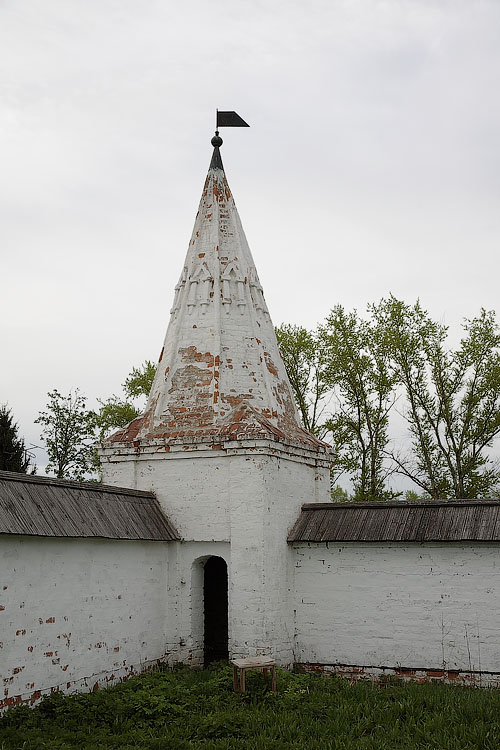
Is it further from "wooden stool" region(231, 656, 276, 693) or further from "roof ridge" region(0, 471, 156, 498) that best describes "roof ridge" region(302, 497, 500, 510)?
"wooden stool" region(231, 656, 276, 693)

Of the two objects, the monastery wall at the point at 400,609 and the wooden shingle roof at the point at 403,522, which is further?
the wooden shingle roof at the point at 403,522

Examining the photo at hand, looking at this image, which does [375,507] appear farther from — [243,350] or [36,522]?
[36,522]

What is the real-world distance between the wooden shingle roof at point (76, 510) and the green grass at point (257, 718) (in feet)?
7.09

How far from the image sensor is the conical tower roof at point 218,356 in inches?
545

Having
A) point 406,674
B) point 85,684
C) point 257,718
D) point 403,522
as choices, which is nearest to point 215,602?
point 406,674

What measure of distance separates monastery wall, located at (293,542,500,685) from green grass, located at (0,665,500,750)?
1.16 m

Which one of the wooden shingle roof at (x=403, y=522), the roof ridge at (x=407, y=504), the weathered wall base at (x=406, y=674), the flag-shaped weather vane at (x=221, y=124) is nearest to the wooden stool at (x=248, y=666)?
the weathered wall base at (x=406, y=674)

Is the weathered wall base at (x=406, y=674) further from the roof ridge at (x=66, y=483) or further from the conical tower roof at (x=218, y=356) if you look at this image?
the roof ridge at (x=66, y=483)

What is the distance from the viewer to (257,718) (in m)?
9.16

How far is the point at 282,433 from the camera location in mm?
13648

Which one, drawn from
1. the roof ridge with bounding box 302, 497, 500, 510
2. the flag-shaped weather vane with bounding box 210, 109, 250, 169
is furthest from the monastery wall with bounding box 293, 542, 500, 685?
the flag-shaped weather vane with bounding box 210, 109, 250, 169

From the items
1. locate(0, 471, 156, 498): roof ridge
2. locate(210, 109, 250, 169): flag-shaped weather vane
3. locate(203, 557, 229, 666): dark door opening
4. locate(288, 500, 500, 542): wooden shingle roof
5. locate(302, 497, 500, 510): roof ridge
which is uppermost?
locate(210, 109, 250, 169): flag-shaped weather vane

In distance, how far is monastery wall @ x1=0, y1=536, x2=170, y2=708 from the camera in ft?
31.0

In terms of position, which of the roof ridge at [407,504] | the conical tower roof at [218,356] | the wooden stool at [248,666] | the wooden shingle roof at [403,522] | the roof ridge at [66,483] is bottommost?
the wooden stool at [248,666]
